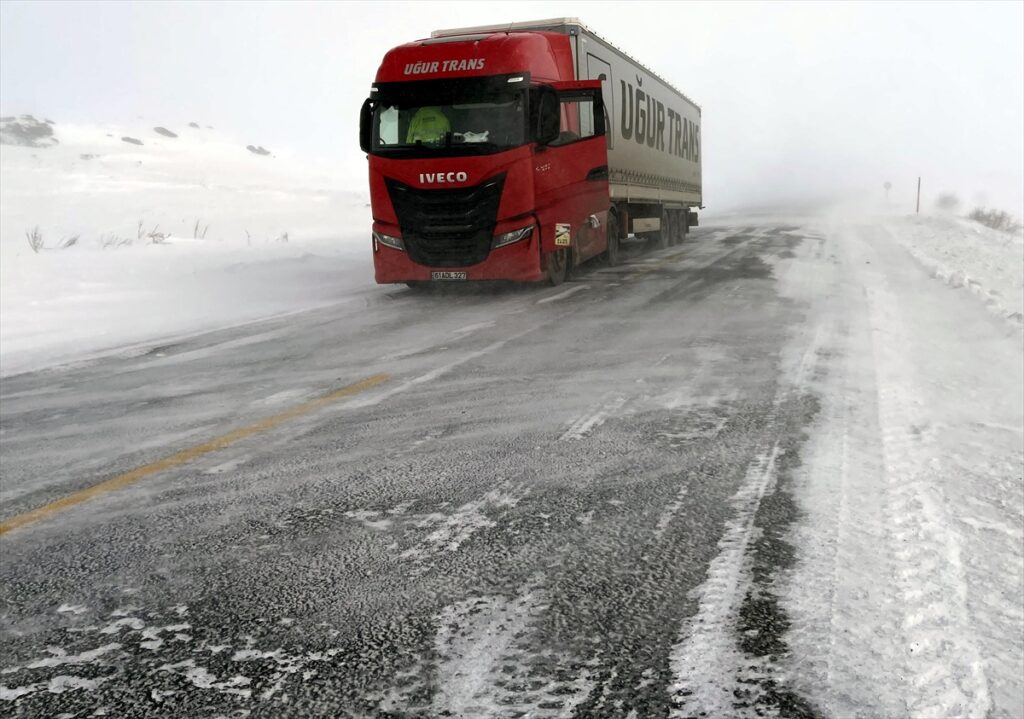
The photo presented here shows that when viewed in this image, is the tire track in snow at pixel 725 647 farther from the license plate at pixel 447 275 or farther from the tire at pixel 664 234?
the tire at pixel 664 234

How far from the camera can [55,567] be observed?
2.98 meters

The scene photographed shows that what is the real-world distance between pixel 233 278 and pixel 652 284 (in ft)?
22.0

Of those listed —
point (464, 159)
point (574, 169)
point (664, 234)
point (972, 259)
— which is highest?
point (464, 159)

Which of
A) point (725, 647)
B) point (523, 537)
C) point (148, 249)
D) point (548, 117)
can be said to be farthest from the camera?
point (148, 249)

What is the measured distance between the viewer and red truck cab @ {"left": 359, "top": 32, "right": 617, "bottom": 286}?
35.9ft

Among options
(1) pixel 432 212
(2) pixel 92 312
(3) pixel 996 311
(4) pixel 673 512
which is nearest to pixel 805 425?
(4) pixel 673 512

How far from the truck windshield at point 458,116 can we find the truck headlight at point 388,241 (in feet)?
3.49

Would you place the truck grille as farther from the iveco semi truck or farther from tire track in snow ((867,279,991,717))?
tire track in snow ((867,279,991,717))

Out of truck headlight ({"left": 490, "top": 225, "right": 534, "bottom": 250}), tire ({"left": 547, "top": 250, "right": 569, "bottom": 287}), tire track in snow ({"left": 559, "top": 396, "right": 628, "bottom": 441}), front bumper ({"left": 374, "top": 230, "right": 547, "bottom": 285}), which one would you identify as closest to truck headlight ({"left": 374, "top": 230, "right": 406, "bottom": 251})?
front bumper ({"left": 374, "top": 230, "right": 547, "bottom": 285})

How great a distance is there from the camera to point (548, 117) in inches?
434

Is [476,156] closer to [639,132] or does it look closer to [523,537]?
[639,132]

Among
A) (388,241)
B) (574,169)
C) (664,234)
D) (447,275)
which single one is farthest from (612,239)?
(664,234)

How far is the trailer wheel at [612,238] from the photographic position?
14.4m

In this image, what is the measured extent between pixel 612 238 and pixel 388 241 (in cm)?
469
